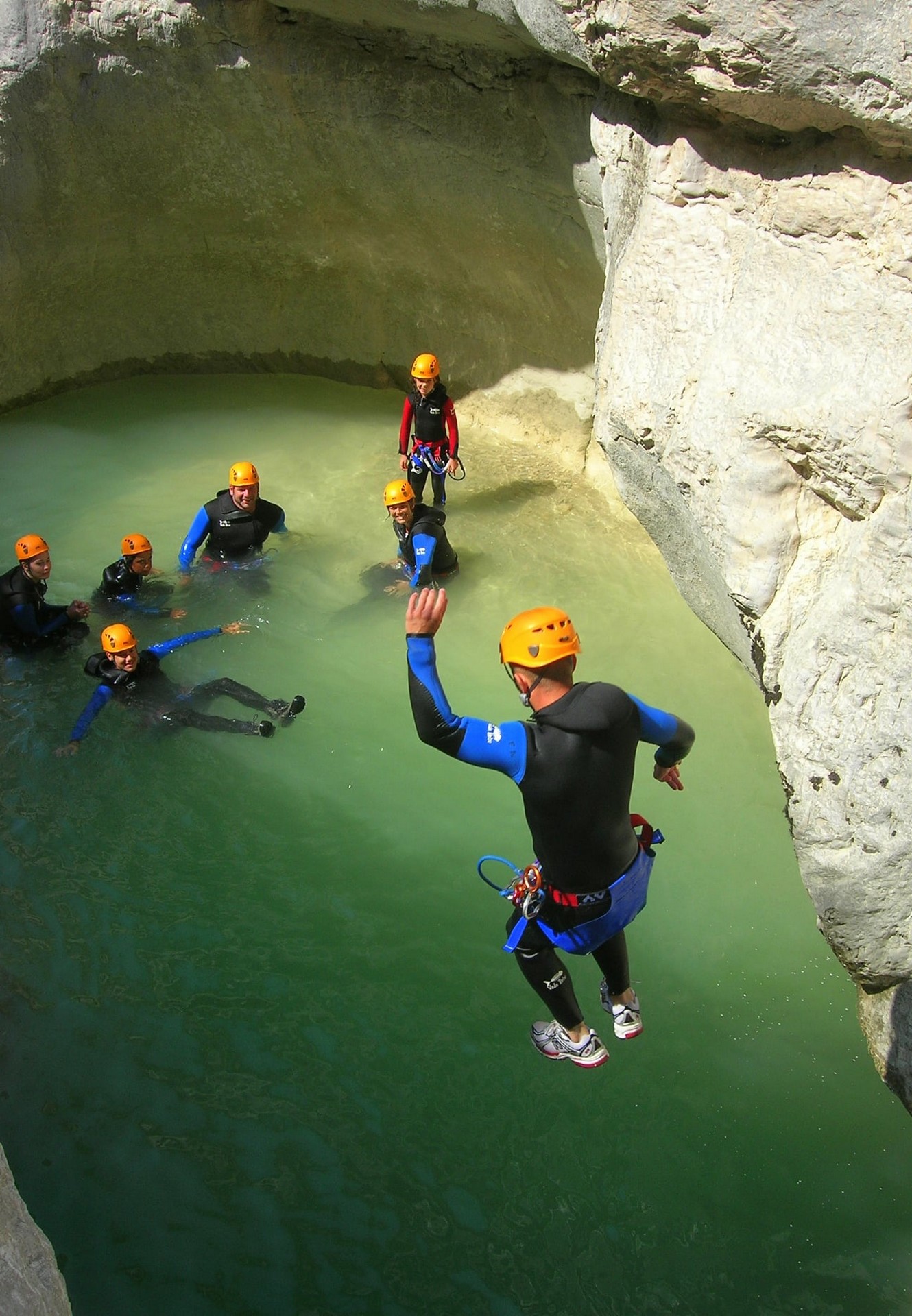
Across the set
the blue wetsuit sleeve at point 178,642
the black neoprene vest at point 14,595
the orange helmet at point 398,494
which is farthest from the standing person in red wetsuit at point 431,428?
the black neoprene vest at point 14,595

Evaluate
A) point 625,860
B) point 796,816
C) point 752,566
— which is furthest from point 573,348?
point 625,860

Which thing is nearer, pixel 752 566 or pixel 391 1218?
pixel 391 1218

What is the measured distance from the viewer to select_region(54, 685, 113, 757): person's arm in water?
20.9 ft

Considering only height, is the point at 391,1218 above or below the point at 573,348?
below

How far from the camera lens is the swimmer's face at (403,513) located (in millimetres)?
7488

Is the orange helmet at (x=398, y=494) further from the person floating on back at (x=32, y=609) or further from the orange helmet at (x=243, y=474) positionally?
the person floating on back at (x=32, y=609)

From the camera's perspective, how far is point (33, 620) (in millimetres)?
6832

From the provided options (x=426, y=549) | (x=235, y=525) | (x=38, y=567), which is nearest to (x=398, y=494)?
(x=426, y=549)

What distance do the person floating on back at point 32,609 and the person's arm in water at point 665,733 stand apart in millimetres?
4322

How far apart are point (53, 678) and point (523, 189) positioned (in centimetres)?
480

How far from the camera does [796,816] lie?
5047mm

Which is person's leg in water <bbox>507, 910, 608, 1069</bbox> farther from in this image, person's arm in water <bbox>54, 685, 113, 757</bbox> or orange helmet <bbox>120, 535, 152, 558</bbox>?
orange helmet <bbox>120, 535, 152, 558</bbox>

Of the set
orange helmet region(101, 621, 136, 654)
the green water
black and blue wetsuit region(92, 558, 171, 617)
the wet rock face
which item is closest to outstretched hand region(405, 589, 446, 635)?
the green water

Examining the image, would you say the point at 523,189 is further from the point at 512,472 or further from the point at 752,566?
the point at 752,566
